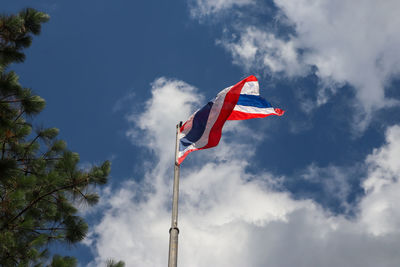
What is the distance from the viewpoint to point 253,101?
17.2m

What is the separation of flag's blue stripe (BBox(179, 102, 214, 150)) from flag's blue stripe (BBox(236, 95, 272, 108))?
4.65 ft

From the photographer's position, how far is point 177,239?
1115 centimetres

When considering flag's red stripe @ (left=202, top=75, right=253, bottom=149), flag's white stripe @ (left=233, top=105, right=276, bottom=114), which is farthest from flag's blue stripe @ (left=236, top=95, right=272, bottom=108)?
flag's red stripe @ (left=202, top=75, right=253, bottom=149)

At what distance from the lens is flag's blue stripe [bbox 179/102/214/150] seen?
1514 centimetres

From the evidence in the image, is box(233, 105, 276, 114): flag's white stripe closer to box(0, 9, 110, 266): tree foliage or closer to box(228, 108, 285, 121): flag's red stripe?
box(228, 108, 285, 121): flag's red stripe

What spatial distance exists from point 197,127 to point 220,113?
1204mm

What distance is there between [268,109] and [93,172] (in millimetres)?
8157

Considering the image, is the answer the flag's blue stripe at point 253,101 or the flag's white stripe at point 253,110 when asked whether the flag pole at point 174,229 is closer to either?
the flag's white stripe at point 253,110

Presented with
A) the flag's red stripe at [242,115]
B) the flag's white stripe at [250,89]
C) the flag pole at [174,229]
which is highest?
the flag's white stripe at [250,89]

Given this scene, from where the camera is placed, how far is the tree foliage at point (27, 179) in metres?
11.0

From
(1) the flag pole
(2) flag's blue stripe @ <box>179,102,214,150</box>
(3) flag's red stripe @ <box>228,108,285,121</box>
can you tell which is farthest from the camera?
(3) flag's red stripe @ <box>228,108,285,121</box>

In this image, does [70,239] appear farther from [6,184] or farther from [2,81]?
[2,81]

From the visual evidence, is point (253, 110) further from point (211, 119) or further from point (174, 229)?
point (174, 229)

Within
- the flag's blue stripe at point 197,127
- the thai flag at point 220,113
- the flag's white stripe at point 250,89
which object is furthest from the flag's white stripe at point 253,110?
the flag's blue stripe at point 197,127
